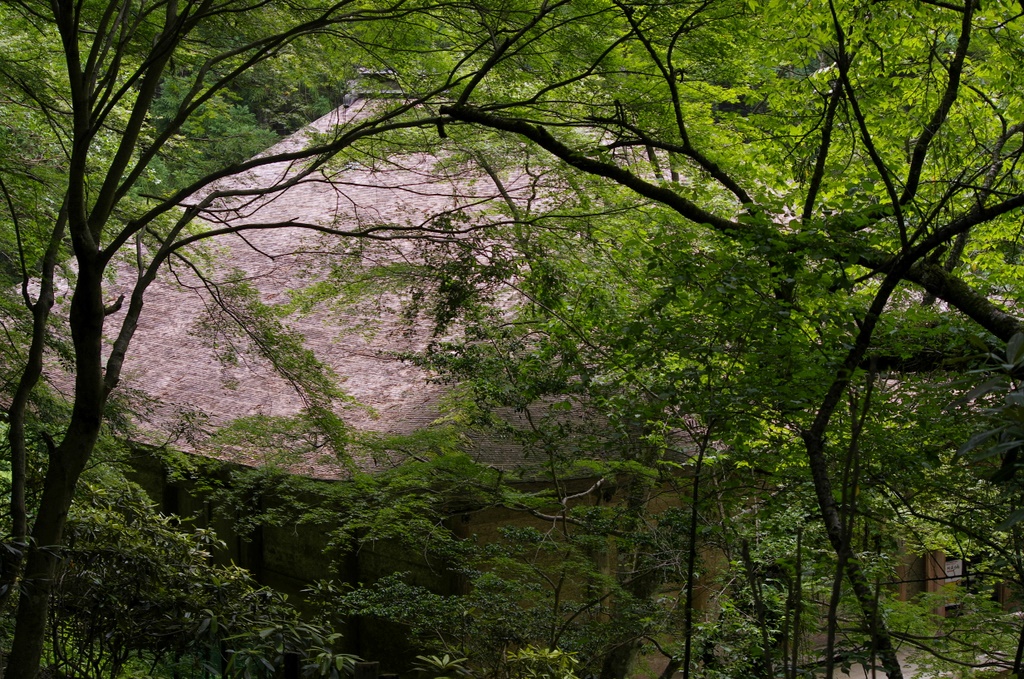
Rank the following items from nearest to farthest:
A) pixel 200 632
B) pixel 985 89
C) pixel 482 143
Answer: pixel 200 632 → pixel 985 89 → pixel 482 143

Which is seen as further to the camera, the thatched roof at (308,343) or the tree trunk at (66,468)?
the thatched roof at (308,343)

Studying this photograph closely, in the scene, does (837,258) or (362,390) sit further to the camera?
(362,390)

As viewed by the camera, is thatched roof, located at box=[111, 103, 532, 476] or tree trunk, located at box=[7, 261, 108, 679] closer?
tree trunk, located at box=[7, 261, 108, 679]

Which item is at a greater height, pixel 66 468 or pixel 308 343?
pixel 308 343

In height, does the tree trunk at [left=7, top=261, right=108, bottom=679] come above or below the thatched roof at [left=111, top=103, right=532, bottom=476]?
below

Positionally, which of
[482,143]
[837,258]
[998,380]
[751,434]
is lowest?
[998,380]

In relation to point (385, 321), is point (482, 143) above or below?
above

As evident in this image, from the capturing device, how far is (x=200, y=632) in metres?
3.17

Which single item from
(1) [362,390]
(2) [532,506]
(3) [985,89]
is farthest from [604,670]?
(3) [985,89]

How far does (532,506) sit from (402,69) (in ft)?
11.6

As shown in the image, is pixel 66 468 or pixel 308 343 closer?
pixel 66 468

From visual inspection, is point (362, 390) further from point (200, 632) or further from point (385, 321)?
point (200, 632)

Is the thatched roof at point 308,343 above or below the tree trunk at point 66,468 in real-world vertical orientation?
above

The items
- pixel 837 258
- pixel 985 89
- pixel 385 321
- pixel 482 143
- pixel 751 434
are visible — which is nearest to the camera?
pixel 837 258
